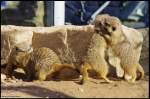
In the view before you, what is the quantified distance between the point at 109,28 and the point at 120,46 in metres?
0.33

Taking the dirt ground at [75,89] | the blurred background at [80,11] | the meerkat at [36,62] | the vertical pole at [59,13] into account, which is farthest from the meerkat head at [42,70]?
the blurred background at [80,11]

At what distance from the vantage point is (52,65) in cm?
647

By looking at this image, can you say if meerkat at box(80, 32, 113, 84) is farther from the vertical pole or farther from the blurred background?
the blurred background

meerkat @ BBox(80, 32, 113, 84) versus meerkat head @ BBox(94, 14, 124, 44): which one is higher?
meerkat head @ BBox(94, 14, 124, 44)

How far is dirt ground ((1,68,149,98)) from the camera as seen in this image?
546cm

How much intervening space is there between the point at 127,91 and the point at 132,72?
707 mm

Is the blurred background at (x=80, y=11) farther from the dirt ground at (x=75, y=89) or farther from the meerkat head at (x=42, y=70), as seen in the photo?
the dirt ground at (x=75, y=89)

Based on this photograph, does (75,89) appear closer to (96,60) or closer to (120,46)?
(96,60)

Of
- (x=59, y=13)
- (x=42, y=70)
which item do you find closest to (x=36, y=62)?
(x=42, y=70)

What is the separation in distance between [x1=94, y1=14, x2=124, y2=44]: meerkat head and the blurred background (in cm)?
721

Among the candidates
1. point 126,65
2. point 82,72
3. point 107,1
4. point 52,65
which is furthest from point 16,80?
point 107,1

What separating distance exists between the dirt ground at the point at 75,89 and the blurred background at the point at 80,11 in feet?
23.9

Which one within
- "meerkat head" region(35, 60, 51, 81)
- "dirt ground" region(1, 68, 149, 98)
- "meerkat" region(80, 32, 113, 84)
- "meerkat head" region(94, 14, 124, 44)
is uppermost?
"meerkat head" region(94, 14, 124, 44)

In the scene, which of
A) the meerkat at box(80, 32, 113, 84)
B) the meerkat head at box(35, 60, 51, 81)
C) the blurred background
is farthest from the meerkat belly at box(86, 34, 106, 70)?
the blurred background
